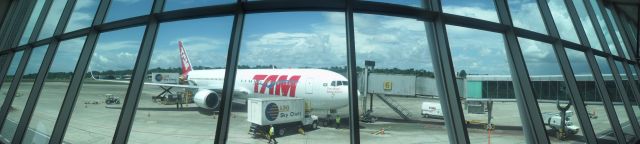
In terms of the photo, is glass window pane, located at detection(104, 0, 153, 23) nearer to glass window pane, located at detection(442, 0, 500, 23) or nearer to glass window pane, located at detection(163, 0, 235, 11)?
glass window pane, located at detection(163, 0, 235, 11)

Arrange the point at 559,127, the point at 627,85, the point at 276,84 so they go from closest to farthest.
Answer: the point at 627,85
the point at 559,127
the point at 276,84

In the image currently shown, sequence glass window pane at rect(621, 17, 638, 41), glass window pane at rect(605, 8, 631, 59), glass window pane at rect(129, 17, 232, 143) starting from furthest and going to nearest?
1. glass window pane at rect(621, 17, 638, 41)
2. glass window pane at rect(605, 8, 631, 59)
3. glass window pane at rect(129, 17, 232, 143)

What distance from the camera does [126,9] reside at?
19.3 ft

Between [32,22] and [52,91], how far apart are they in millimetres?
2667

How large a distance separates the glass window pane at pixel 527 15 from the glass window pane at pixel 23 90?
9665mm

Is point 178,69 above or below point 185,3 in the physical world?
above

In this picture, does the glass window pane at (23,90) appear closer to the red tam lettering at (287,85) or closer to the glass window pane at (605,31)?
the red tam lettering at (287,85)

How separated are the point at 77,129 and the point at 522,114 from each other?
31.6 ft

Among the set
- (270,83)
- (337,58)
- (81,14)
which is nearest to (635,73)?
(337,58)

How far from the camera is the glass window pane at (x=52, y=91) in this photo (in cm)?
721

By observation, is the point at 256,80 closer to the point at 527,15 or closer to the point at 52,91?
the point at 52,91

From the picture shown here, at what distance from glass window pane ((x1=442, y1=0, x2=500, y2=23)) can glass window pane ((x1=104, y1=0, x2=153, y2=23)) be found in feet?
13.7

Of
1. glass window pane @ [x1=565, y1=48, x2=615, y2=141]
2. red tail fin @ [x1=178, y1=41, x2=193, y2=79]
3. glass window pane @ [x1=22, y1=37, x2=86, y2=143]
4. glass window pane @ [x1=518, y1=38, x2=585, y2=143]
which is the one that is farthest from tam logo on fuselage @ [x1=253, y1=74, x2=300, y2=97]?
red tail fin @ [x1=178, y1=41, x2=193, y2=79]

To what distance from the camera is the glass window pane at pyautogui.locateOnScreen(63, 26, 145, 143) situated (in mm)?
5762
